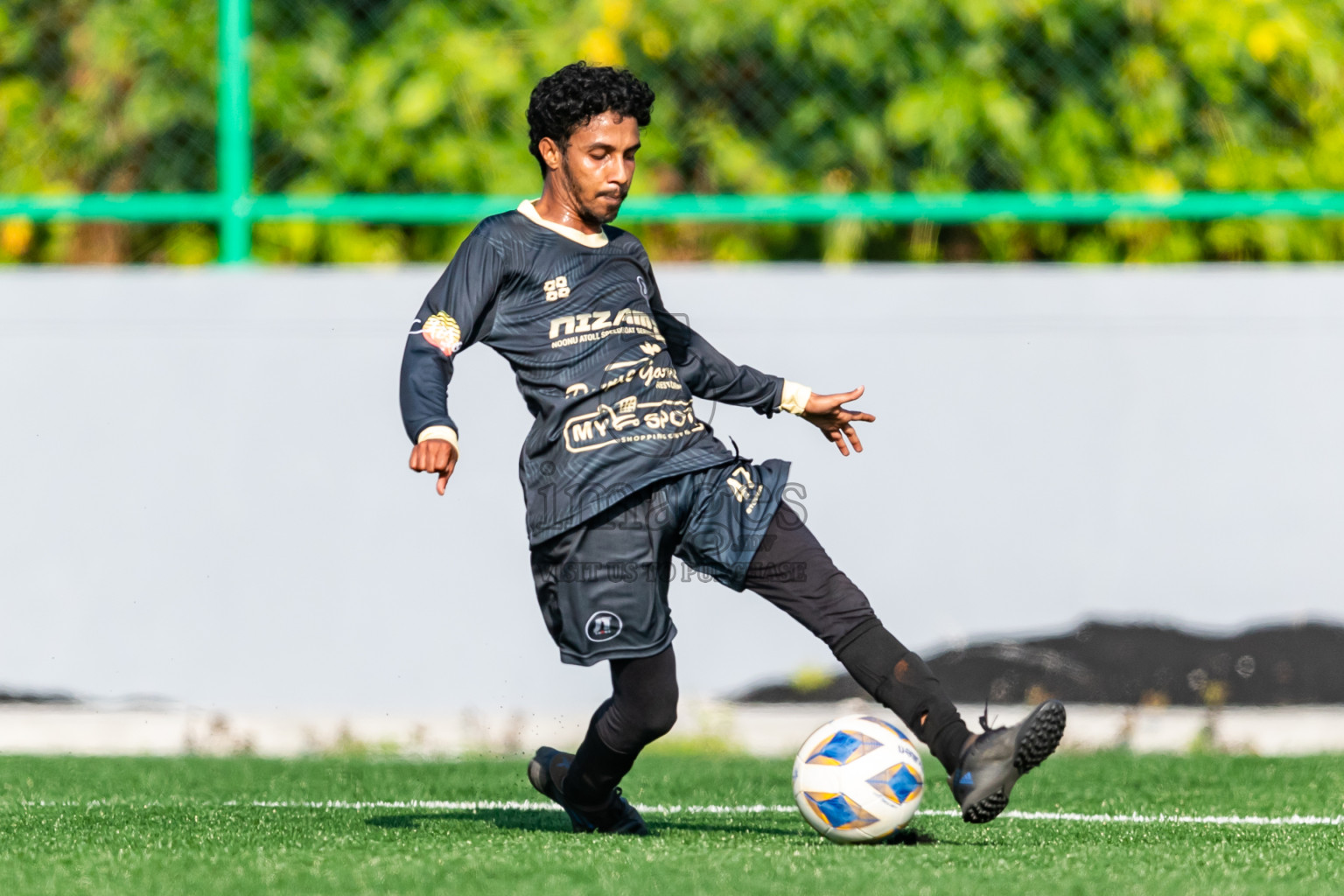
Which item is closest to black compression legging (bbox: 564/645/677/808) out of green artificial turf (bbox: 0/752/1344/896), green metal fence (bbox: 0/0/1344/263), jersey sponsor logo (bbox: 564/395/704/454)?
Answer: green artificial turf (bbox: 0/752/1344/896)

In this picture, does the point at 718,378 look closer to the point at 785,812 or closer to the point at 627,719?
the point at 627,719

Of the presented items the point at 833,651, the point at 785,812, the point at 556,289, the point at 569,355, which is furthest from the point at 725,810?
the point at 556,289

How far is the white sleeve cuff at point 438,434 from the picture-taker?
3.80 metres

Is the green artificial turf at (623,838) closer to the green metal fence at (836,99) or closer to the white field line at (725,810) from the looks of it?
the white field line at (725,810)

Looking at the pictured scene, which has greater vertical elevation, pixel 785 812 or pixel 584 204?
pixel 584 204

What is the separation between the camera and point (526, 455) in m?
4.18

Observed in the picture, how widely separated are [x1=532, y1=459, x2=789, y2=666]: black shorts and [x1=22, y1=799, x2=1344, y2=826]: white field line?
1.07 meters

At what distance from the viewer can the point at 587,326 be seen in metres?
4.14

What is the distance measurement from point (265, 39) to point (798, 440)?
2.67m

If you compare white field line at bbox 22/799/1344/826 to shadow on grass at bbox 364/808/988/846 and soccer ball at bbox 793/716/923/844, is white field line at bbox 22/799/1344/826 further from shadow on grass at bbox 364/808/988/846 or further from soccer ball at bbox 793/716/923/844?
soccer ball at bbox 793/716/923/844

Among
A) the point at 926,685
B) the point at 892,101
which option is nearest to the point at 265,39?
the point at 892,101

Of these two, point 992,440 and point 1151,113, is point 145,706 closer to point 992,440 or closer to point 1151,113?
point 992,440

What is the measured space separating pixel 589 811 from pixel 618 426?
102 centimetres

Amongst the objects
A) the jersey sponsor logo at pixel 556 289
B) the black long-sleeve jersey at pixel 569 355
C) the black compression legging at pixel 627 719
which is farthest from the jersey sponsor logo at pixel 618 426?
the black compression legging at pixel 627 719
